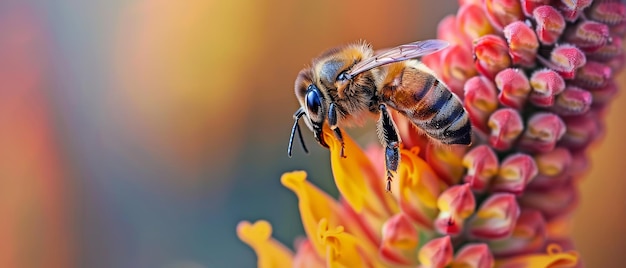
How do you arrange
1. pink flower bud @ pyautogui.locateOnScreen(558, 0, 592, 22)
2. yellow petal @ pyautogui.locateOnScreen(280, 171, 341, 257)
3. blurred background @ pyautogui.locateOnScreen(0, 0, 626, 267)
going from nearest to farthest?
1. pink flower bud @ pyautogui.locateOnScreen(558, 0, 592, 22)
2. yellow petal @ pyautogui.locateOnScreen(280, 171, 341, 257)
3. blurred background @ pyautogui.locateOnScreen(0, 0, 626, 267)

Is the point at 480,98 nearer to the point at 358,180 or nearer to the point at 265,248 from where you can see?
the point at 358,180

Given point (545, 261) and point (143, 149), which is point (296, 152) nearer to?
point (143, 149)

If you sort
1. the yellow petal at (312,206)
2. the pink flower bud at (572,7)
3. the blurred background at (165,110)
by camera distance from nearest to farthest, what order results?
the pink flower bud at (572,7)
the yellow petal at (312,206)
the blurred background at (165,110)

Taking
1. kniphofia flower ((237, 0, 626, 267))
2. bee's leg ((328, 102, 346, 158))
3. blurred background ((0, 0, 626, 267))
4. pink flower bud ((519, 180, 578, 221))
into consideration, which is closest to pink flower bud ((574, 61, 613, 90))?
kniphofia flower ((237, 0, 626, 267))

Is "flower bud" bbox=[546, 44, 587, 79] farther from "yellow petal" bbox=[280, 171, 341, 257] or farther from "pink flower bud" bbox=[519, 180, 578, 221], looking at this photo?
"yellow petal" bbox=[280, 171, 341, 257]

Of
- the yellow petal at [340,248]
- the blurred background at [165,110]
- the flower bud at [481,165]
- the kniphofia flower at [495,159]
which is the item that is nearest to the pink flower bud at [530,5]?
the kniphofia flower at [495,159]

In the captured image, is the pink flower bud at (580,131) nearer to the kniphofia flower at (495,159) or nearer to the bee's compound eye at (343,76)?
the kniphofia flower at (495,159)

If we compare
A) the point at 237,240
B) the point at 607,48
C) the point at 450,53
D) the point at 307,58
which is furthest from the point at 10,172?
the point at 607,48
